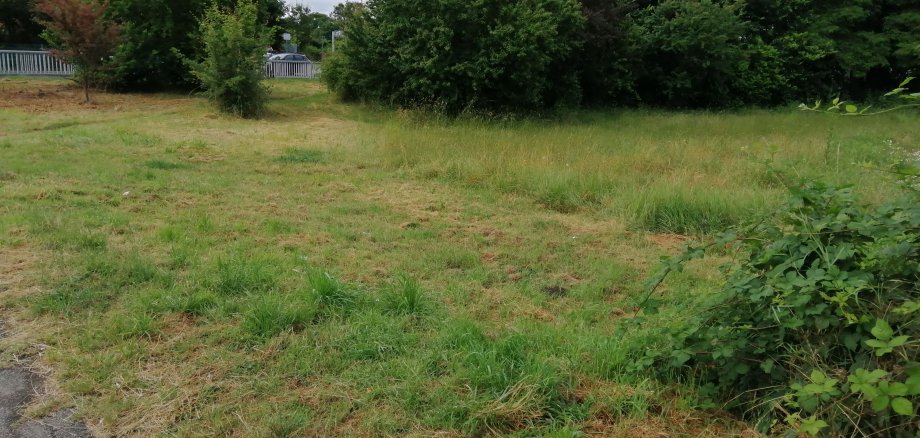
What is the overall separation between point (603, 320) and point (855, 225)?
1694mm

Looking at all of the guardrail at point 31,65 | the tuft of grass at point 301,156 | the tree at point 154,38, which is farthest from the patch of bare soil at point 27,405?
the guardrail at point 31,65

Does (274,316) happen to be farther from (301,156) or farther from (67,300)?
(301,156)

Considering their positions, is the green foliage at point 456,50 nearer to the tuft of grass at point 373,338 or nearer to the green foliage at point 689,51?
the green foliage at point 689,51

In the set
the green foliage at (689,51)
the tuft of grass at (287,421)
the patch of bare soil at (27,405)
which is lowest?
the patch of bare soil at (27,405)

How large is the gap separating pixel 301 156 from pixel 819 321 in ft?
28.8

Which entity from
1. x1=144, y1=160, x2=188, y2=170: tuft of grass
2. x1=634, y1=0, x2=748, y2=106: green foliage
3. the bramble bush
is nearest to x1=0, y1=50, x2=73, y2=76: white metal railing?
x1=144, y1=160, x2=188, y2=170: tuft of grass

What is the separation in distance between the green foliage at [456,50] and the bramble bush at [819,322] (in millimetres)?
13875

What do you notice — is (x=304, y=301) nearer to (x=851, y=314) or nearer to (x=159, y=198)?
(x=851, y=314)

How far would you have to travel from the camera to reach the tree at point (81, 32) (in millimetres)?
15781

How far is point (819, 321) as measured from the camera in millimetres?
2520

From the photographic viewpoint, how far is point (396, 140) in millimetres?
11133

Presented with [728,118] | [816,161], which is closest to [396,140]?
[816,161]

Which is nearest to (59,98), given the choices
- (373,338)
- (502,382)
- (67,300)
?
(67,300)

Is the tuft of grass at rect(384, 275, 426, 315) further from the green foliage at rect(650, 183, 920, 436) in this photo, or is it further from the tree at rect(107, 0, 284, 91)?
the tree at rect(107, 0, 284, 91)
